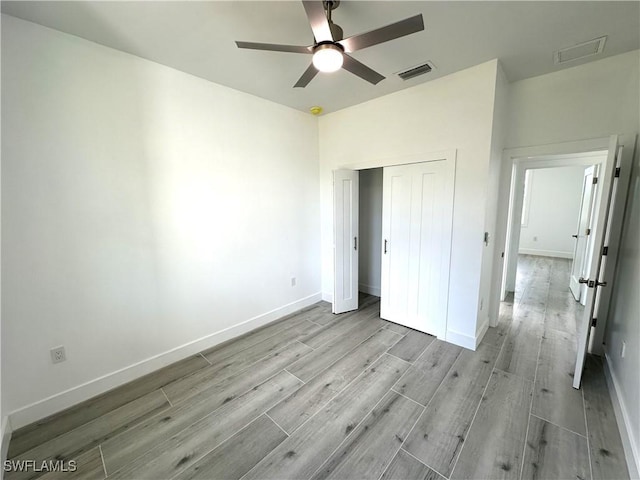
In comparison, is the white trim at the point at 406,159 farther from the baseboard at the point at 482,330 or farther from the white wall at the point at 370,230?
the baseboard at the point at 482,330

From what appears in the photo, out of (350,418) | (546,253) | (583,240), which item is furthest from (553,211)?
(350,418)

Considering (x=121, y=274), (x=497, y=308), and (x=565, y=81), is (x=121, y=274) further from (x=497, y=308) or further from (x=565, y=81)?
(x=565, y=81)

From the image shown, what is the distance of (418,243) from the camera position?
3027 mm

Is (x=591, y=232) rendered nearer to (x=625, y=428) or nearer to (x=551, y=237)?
(x=625, y=428)

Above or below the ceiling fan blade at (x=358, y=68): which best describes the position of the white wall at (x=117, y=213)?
below

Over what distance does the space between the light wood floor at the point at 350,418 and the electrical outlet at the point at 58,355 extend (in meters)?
0.43

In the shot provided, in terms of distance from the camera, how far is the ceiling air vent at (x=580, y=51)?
2.06 meters

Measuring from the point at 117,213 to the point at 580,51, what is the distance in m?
4.23

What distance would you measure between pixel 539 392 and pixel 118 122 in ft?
13.8

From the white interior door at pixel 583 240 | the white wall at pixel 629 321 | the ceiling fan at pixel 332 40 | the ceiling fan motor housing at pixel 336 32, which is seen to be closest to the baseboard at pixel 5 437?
the ceiling fan at pixel 332 40

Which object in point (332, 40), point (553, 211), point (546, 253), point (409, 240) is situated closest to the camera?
point (332, 40)

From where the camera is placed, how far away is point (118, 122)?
212cm

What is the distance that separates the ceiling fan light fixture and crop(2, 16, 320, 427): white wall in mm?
1589

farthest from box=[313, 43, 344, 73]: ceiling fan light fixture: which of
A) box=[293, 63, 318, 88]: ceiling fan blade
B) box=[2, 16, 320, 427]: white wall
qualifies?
box=[2, 16, 320, 427]: white wall
